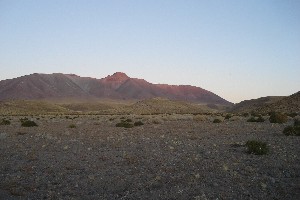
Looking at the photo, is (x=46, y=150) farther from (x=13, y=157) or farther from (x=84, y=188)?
(x=84, y=188)

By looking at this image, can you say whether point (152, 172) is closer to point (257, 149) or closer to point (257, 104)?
point (257, 149)

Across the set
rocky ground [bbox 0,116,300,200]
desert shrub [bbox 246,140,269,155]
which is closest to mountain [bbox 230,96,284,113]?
desert shrub [bbox 246,140,269,155]

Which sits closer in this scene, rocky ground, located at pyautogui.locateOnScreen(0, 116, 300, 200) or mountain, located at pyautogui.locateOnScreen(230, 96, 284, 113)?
rocky ground, located at pyautogui.locateOnScreen(0, 116, 300, 200)

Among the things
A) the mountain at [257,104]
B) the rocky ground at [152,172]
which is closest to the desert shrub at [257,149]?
the rocky ground at [152,172]

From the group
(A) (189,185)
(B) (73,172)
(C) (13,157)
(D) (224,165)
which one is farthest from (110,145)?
(A) (189,185)

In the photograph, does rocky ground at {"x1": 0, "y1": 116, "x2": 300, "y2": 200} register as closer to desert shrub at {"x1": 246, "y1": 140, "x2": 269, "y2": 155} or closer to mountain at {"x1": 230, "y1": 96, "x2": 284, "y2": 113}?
desert shrub at {"x1": 246, "y1": 140, "x2": 269, "y2": 155}

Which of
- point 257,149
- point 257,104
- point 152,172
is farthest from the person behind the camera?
point 257,104

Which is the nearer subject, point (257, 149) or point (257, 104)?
point (257, 149)

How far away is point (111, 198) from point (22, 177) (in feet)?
12.5

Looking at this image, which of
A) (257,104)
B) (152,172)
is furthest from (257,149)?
(257,104)

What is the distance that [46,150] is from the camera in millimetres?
16078

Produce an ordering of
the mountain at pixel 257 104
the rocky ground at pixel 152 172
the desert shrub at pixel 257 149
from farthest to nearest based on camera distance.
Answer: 1. the mountain at pixel 257 104
2. the desert shrub at pixel 257 149
3. the rocky ground at pixel 152 172

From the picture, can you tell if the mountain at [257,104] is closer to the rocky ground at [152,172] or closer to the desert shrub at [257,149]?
the desert shrub at [257,149]

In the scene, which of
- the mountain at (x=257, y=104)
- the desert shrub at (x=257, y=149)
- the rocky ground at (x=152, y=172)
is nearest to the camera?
the rocky ground at (x=152, y=172)
